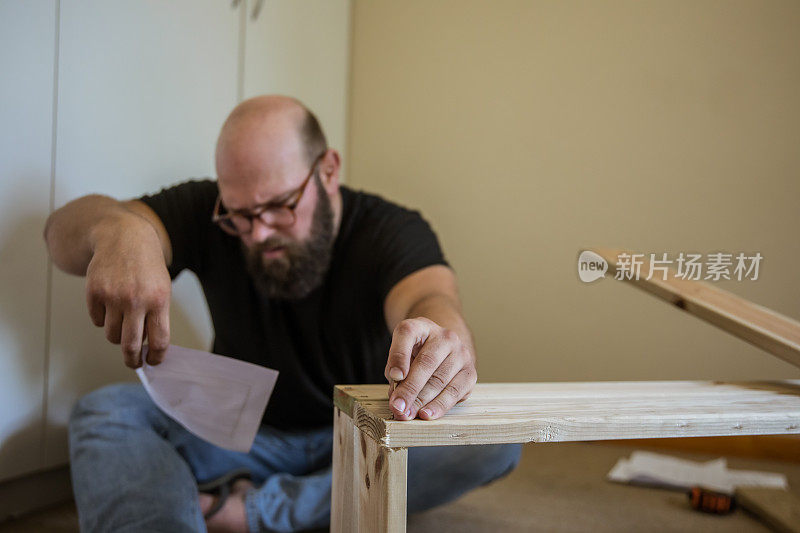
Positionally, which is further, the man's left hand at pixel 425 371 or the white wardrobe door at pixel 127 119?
the white wardrobe door at pixel 127 119

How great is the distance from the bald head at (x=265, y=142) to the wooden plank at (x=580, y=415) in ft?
1.69

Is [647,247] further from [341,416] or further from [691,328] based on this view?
[341,416]

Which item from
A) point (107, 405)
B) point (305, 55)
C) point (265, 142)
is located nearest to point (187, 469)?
point (107, 405)

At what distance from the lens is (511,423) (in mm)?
555

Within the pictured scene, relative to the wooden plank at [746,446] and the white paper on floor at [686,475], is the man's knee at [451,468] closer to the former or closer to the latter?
the white paper on floor at [686,475]

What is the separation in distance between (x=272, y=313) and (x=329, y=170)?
272 millimetres

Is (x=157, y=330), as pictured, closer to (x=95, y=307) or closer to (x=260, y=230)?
(x=95, y=307)

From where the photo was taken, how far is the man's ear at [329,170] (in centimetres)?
116

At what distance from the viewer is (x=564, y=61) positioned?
174cm

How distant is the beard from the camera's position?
3.60ft

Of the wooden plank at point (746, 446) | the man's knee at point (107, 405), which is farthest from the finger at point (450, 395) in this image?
the wooden plank at point (746, 446)

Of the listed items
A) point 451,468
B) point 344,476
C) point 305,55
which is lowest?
point 451,468

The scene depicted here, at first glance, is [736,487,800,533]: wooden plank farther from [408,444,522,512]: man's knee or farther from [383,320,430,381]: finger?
[383,320,430,381]: finger

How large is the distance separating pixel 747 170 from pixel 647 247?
0.95 feet
